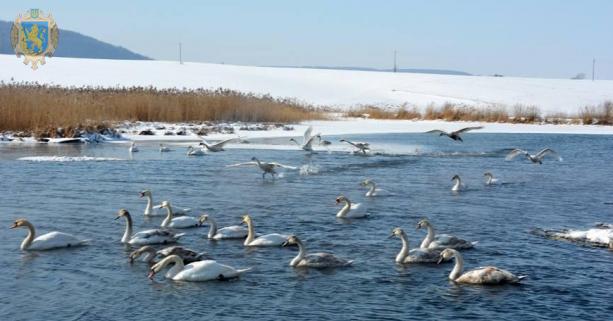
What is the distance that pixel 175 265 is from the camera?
37.3 feet

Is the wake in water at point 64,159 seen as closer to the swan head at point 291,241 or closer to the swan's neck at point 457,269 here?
the swan head at point 291,241

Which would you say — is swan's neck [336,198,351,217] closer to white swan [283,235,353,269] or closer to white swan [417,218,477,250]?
white swan [417,218,477,250]

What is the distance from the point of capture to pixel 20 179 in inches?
788

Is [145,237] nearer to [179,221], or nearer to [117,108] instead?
[179,221]

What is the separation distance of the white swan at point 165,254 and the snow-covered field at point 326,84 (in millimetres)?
54516

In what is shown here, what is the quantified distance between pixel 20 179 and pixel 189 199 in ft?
14.9

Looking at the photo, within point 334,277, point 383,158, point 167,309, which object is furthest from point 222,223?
point 383,158

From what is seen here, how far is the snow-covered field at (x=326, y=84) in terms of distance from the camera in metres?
70.8

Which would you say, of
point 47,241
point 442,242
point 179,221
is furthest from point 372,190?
point 47,241

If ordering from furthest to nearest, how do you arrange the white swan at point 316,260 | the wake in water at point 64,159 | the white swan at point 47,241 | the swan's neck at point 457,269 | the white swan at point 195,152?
the white swan at point 195,152 < the wake in water at point 64,159 < the white swan at point 47,241 < the white swan at point 316,260 < the swan's neck at point 457,269

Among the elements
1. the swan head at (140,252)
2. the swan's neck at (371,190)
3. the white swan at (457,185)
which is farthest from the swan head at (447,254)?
the white swan at (457,185)

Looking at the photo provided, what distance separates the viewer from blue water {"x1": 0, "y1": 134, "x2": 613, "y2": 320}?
10047 mm

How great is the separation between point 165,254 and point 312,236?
2758 mm

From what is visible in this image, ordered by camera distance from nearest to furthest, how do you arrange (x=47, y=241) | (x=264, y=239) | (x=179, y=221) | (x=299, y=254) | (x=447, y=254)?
(x=447, y=254), (x=299, y=254), (x=47, y=241), (x=264, y=239), (x=179, y=221)
